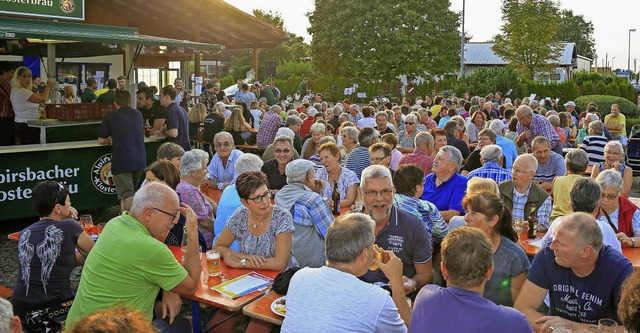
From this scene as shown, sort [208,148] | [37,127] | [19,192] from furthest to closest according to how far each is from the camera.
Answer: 1. [208,148]
2. [37,127]
3. [19,192]

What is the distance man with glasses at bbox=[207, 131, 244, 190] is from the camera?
7246 millimetres

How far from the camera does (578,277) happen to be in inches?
131

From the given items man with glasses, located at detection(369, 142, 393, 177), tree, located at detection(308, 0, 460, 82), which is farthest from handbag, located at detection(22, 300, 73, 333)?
tree, located at detection(308, 0, 460, 82)

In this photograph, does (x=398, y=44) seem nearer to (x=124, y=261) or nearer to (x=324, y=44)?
(x=324, y=44)

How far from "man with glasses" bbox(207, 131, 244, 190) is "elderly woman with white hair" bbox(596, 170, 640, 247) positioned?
410cm

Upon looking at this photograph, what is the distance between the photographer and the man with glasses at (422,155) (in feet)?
22.4

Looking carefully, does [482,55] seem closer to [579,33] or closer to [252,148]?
[579,33]

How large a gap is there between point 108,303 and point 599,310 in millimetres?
2739

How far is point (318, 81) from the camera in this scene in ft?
131

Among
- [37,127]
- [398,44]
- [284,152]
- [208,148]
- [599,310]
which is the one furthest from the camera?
[398,44]

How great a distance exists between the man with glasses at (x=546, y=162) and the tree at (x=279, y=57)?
40.0 m

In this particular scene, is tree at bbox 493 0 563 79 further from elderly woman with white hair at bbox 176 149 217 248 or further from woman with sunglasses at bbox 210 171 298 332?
woman with sunglasses at bbox 210 171 298 332

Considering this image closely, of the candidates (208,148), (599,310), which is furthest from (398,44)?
(599,310)

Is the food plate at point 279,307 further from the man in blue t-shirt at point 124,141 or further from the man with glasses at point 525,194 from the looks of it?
the man in blue t-shirt at point 124,141
